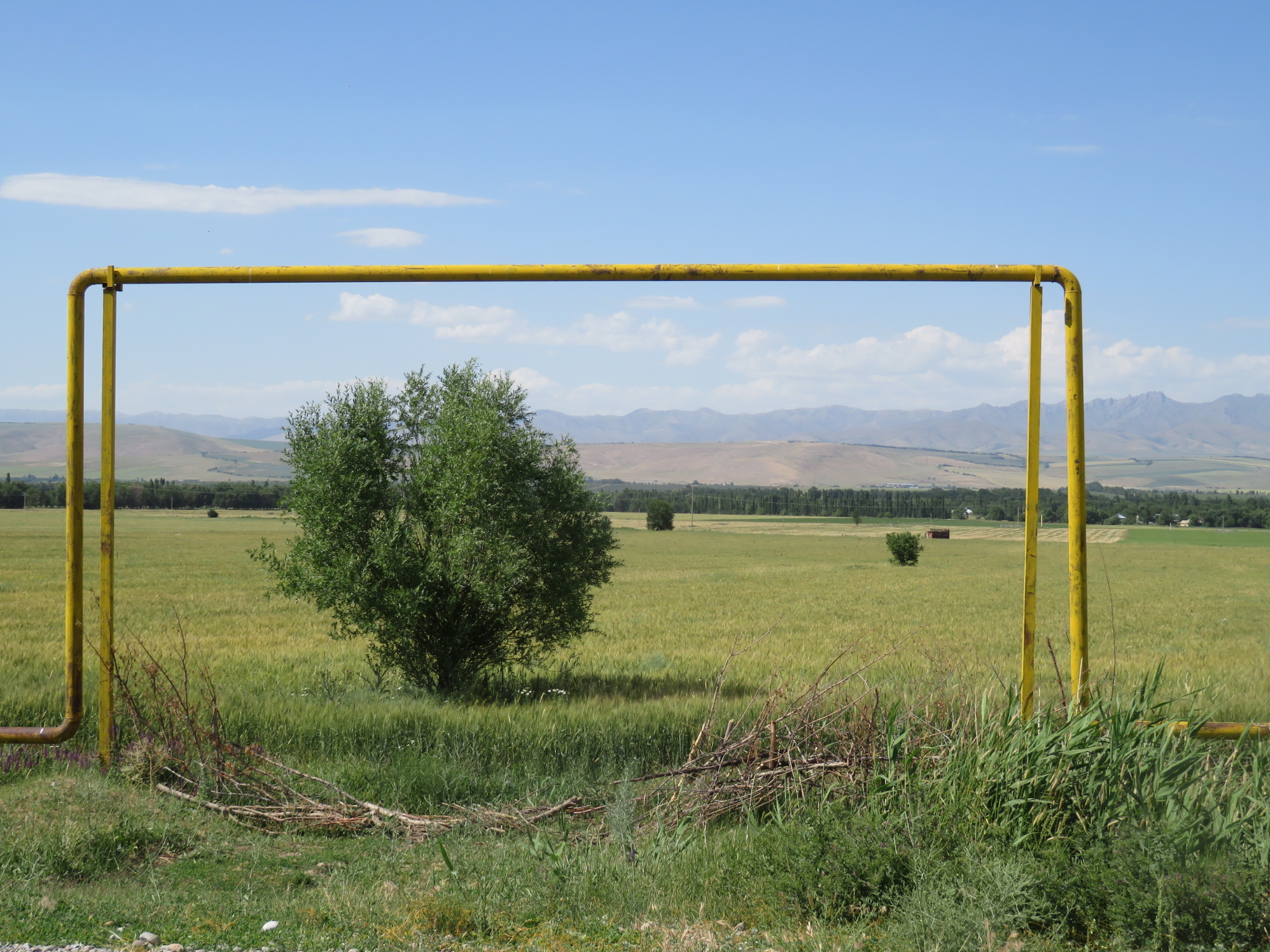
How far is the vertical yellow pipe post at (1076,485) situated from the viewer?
18.0 ft

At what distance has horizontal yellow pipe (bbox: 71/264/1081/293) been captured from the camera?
594 centimetres

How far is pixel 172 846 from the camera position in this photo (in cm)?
539

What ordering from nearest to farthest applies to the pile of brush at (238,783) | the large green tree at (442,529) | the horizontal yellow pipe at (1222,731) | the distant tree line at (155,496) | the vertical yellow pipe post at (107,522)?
the horizontal yellow pipe at (1222,731) → the pile of brush at (238,783) → the vertical yellow pipe post at (107,522) → the large green tree at (442,529) → the distant tree line at (155,496)

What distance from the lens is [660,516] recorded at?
7556cm

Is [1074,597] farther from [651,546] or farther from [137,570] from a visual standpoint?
[651,546]

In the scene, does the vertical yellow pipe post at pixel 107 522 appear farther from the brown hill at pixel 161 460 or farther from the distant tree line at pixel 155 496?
the brown hill at pixel 161 460

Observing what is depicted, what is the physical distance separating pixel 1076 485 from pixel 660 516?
69.9 metres

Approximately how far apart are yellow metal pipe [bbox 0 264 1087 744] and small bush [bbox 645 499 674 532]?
6882 centimetres

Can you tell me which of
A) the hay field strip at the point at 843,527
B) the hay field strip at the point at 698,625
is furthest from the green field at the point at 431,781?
the hay field strip at the point at 843,527

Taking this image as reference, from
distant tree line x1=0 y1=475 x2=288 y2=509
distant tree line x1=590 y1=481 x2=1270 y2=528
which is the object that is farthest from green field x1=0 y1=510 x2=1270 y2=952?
distant tree line x1=590 y1=481 x2=1270 y2=528

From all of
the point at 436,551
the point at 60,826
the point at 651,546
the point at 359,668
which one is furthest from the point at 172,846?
the point at 651,546

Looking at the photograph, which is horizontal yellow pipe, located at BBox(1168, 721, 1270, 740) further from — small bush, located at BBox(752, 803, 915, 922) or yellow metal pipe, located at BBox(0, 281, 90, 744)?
yellow metal pipe, located at BBox(0, 281, 90, 744)

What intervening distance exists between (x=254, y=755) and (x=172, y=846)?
3.08 feet

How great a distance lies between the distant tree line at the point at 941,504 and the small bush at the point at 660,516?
298cm
